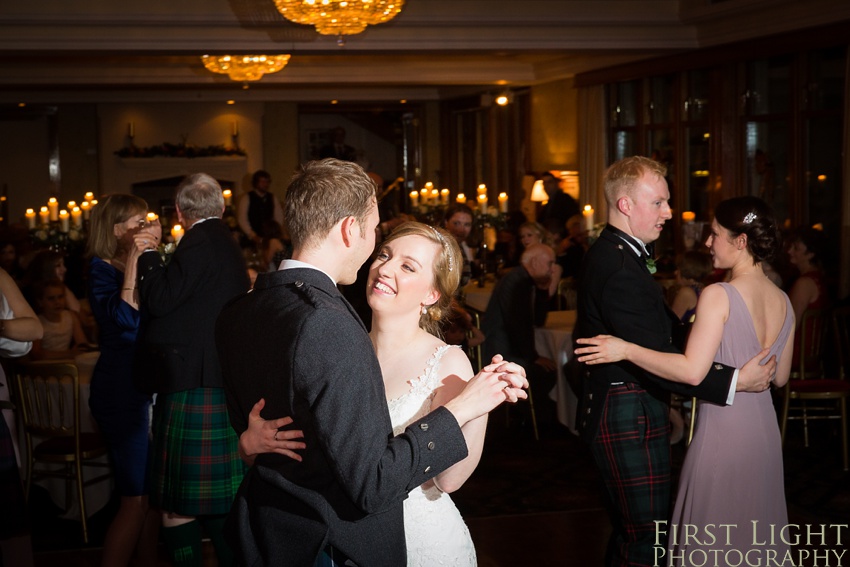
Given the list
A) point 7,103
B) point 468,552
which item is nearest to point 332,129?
point 7,103

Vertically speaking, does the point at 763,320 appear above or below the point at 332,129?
below

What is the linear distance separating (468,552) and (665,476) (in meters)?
1.02

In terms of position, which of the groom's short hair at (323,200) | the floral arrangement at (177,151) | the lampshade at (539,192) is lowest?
the groom's short hair at (323,200)

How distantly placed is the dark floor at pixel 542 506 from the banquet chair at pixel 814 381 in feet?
0.83

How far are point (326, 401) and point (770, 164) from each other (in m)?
9.07

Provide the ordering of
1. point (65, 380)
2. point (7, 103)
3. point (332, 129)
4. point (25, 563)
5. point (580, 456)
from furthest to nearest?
point (332, 129) → point (7, 103) → point (580, 456) → point (65, 380) → point (25, 563)

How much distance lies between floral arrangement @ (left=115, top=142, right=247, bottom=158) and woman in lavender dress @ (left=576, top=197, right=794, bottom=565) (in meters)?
15.0

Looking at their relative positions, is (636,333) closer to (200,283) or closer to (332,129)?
(200,283)

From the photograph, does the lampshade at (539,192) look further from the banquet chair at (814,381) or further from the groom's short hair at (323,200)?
the groom's short hair at (323,200)

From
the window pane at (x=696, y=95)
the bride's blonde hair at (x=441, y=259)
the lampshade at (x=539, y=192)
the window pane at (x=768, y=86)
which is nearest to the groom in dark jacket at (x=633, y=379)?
the bride's blonde hair at (x=441, y=259)

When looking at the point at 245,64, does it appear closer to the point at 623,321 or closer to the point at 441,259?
the point at 623,321

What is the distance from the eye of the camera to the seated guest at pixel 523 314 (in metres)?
6.19

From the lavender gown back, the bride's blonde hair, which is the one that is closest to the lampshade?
the lavender gown back

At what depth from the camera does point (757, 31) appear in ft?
30.1
